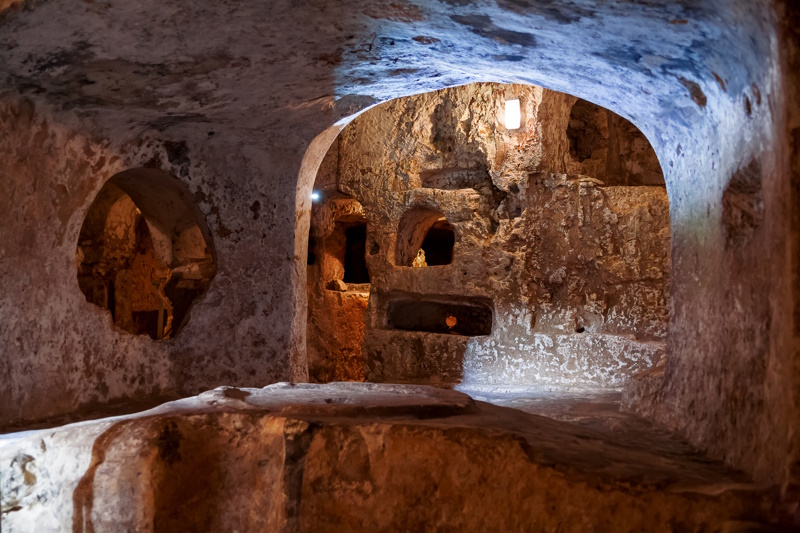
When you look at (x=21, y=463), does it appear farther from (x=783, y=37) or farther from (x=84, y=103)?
(x=783, y=37)

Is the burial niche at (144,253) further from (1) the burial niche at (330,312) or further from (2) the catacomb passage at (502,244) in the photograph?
(2) the catacomb passage at (502,244)

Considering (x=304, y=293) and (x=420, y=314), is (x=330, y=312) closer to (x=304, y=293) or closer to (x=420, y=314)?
(x=420, y=314)

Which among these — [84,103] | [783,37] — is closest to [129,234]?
[84,103]

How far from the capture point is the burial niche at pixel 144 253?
5.17m

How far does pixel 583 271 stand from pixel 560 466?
4750 millimetres

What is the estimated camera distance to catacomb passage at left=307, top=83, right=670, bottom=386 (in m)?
6.45


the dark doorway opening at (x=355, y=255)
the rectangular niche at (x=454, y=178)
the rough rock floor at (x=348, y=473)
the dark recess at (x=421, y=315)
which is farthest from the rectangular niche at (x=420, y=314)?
the rough rock floor at (x=348, y=473)

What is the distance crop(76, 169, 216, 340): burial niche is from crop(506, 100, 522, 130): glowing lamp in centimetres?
337

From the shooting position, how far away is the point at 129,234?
8.58m

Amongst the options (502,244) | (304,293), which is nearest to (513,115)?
(502,244)

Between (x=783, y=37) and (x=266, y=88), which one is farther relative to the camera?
(x=266, y=88)

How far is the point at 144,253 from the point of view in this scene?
393 inches

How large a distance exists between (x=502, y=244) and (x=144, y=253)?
18.4 feet

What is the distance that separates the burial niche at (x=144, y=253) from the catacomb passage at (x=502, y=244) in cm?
248
